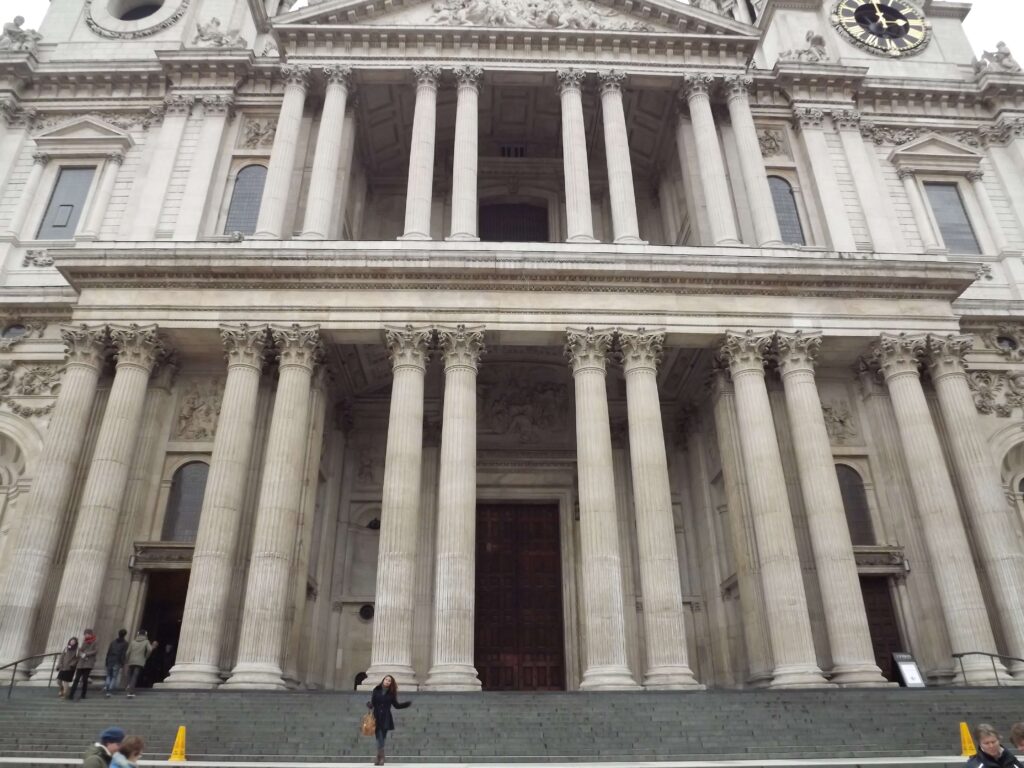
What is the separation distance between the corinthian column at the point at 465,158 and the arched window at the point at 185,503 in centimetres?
944

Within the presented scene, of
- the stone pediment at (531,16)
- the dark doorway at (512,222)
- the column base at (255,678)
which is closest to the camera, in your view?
the column base at (255,678)

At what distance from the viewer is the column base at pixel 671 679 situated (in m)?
16.1

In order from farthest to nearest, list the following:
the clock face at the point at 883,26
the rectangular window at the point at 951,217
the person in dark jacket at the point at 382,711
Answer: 1. the clock face at the point at 883,26
2. the rectangular window at the point at 951,217
3. the person in dark jacket at the point at 382,711

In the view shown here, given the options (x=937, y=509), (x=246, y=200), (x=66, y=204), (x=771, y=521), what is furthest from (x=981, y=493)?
(x=66, y=204)

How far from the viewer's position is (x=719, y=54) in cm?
2462

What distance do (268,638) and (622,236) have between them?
544 inches

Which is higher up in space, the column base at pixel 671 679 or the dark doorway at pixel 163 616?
the dark doorway at pixel 163 616

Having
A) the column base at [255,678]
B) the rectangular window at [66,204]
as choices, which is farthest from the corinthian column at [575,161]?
the rectangular window at [66,204]

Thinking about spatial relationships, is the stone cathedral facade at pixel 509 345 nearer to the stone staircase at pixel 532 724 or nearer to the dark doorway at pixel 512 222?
the dark doorway at pixel 512 222

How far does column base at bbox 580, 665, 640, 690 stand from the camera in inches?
624

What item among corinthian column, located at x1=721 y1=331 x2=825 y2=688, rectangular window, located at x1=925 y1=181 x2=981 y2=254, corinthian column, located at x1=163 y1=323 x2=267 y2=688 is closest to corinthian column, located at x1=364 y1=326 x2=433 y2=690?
corinthian column, located at x1=163 y1=323 x2=267 y2=688

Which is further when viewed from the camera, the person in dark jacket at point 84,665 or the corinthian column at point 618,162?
the corinthian column at point 618,162

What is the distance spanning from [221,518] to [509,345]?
30.6 feet

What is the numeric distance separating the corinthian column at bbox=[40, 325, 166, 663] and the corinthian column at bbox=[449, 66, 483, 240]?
8691mm
